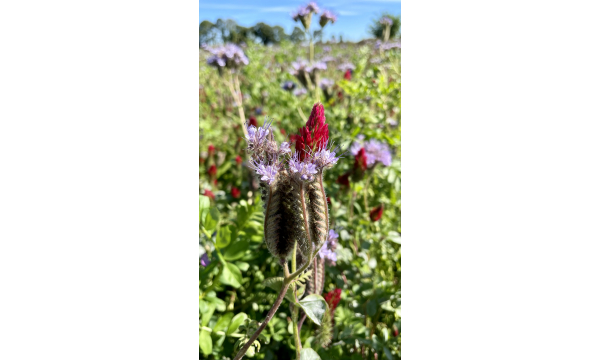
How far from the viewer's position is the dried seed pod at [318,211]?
2.65 feet

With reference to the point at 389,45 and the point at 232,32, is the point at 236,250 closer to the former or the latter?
the point at 232,32

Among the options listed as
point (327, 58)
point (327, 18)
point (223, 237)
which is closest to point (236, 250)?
point (223, 237)

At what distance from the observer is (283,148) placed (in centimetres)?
85

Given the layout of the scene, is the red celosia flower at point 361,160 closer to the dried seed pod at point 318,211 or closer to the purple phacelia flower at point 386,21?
the purple phacelia flower at point 386,21

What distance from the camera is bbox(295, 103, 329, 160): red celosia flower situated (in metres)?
0.83

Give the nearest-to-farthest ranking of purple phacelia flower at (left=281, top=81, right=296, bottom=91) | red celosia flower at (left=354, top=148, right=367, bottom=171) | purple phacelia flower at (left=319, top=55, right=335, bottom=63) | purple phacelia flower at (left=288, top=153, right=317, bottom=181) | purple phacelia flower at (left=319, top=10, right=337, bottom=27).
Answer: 1. purple phacelia flower at (left=288, top=153, right=317, bottom=181)
2. red celosia flower at (left=354, top=148, right=367, bottom=171)
3. purple phacelia flower at (left=319, top=10, right=337, bottom=27)
4. purple phacelia flower at (left=319, top=55, right=335, bottom=63)
5. purple phacelia flower at (left=281, top=81, right=296, bottom=91)

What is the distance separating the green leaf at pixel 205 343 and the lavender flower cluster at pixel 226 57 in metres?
1.29

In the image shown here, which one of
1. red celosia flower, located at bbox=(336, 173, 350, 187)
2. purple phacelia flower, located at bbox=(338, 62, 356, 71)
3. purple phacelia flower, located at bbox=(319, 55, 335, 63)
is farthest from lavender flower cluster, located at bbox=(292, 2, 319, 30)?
purple phacelia flower, located at bbox=(338, 62, 356, 71)

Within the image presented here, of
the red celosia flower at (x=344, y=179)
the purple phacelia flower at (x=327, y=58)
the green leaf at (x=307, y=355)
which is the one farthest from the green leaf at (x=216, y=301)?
the purple phacelia flower at (x=327, y=58)

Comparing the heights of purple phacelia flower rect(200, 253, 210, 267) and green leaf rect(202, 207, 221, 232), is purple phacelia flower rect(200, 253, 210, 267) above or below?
below

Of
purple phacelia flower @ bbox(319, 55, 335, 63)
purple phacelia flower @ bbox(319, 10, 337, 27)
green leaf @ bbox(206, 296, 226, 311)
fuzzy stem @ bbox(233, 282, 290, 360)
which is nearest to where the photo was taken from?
fuzzy stem @ bbox(233, 282, 290, 360)

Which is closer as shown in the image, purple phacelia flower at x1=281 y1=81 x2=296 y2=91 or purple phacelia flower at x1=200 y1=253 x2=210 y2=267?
purple phacelia flower at x1=200 y1=253 x2=210 y2=267

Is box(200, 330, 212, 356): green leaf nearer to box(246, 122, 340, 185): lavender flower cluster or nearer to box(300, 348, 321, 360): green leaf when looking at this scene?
box(300, 348, 321, 360): green leaf
